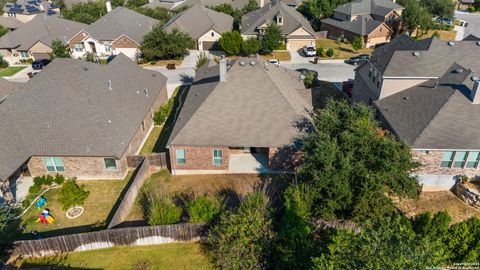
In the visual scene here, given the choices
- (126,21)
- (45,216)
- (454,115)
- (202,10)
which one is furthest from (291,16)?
(45,216)

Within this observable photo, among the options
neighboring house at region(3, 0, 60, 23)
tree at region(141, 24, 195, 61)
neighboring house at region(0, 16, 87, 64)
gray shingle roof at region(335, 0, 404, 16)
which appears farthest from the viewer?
neighboring house at region(3, 0, 60, 23)

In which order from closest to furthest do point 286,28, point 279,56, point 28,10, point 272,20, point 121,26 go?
point 279,56
point 121,26
point 286,28
point 272,20
point 28,10

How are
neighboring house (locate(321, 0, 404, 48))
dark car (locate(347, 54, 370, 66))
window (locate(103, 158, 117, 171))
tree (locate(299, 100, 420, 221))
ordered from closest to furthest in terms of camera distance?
1. tree (locate(299, 100, 420, 221))
2. window (locate(103, 158, 117, 171))
3. dark car (locate(347, 54, 370, 66))
4. neighboring house (locate(321, 0, 404, 48))

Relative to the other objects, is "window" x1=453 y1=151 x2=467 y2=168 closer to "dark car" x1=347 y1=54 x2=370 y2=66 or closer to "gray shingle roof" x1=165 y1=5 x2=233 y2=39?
"dark car" x1=347 y1=54 x2=370 y2=66

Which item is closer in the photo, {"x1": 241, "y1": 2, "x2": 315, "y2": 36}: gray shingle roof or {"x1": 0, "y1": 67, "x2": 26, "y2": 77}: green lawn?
{"x1": 0, "y1": 67, "x2": 26, "y2": 77}: green lawn

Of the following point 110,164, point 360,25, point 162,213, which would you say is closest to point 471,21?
point 360,25

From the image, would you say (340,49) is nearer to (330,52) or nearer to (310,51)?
(330,52)

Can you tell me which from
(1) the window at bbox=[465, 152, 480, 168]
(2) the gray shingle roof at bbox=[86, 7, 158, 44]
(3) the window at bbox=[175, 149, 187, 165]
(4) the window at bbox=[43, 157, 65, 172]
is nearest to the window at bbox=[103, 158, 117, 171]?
(4) the window at bbox=[43, 157, 65, 172]
